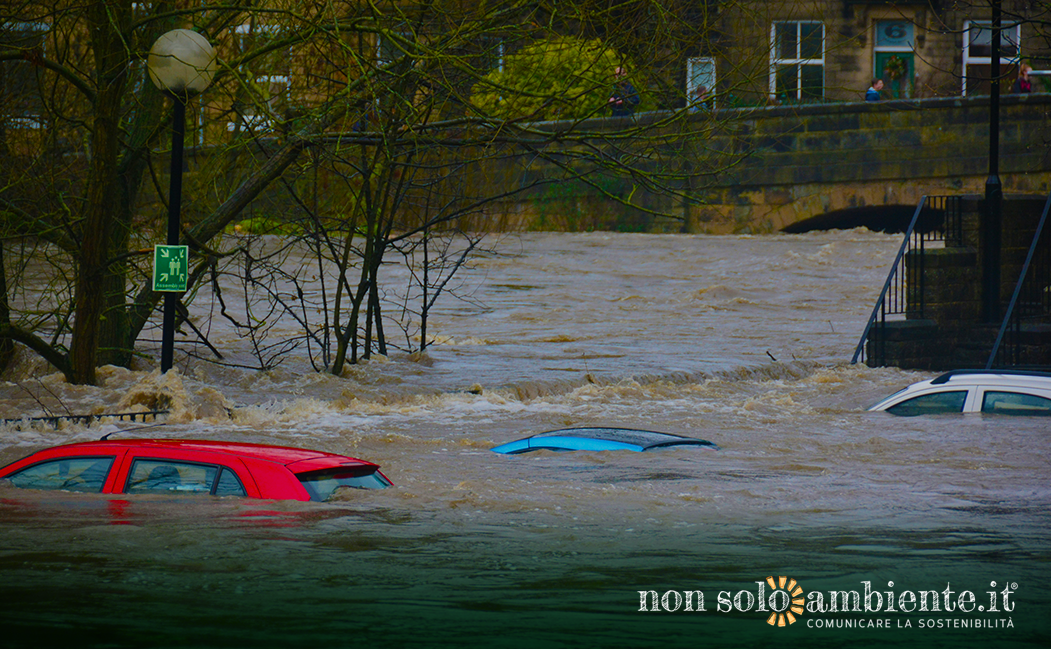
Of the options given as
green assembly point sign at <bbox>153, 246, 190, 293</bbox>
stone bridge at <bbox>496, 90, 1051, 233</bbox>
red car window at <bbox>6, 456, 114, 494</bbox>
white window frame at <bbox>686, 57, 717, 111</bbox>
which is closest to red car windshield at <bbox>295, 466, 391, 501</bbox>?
red car window at <bbox>6, 456, 114, 494</bbox>

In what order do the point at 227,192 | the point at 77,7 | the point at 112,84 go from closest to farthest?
the point at 77,7, the point at 112,84, the point at 227,192

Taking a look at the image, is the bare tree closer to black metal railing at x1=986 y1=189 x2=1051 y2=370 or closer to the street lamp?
the street lamp

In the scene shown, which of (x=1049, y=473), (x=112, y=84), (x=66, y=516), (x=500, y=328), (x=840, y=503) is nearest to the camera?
(x=66, y=516)

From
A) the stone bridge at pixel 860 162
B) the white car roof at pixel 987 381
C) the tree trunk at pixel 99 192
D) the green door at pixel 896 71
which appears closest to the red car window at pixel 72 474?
the tree trunk at pixel 99 192

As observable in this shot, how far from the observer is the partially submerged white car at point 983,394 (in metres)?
10.7

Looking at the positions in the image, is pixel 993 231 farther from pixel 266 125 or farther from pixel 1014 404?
pixel 266 125

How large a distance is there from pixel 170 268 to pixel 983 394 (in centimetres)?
755

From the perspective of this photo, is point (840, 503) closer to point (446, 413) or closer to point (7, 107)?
point (446, 413)

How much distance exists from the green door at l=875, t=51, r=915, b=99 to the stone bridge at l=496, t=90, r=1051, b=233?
2.71m

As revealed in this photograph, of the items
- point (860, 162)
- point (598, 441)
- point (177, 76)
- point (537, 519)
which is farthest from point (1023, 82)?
point (537, 519)

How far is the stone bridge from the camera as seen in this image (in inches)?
1196

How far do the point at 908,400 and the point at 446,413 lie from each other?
524 cm

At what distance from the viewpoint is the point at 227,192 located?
18.1 m

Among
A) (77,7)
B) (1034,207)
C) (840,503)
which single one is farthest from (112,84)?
(1034,207)
